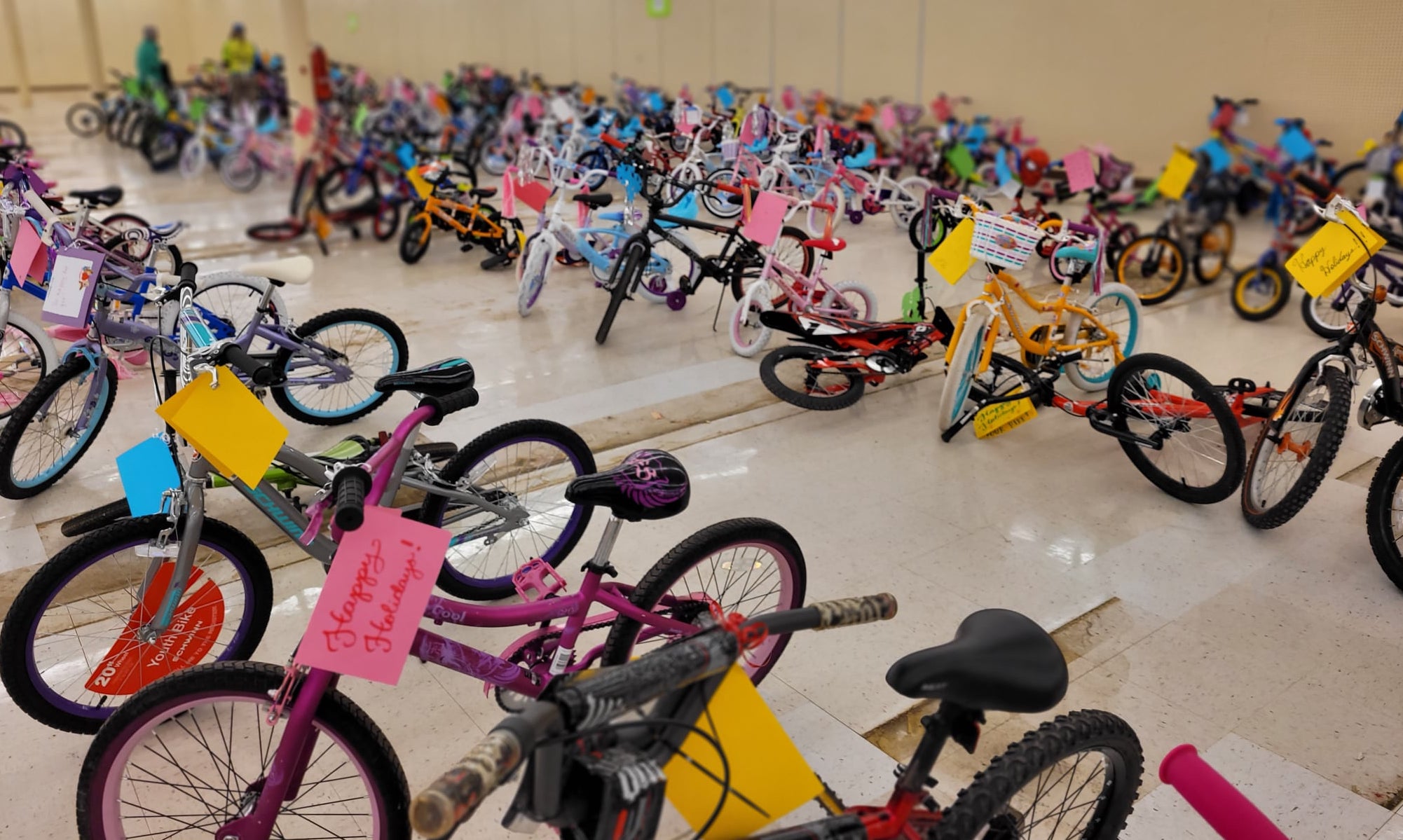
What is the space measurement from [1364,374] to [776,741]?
4.45 meters

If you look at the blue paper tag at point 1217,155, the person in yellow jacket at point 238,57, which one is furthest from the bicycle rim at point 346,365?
the person in yellow jacket at point 238,57

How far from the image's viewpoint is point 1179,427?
3.30 metres

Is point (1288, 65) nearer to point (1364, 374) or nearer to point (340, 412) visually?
point (1364, 374)

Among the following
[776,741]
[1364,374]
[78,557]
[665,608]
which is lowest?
[1364,374]

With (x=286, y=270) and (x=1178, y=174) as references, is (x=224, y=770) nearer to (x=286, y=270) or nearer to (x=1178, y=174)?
(x=286, y=270)

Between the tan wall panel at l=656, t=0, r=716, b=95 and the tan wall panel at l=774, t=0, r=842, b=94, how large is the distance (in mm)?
1094

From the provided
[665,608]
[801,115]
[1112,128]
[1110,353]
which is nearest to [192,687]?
[665,608]

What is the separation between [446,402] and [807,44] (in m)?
10.4

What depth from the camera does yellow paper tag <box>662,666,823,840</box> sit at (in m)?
1.10

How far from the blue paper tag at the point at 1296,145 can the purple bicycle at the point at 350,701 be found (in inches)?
269

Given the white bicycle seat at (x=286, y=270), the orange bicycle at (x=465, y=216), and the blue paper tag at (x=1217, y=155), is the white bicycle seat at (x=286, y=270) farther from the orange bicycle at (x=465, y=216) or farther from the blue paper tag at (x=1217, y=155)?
the blue paper tag at (x=1217, y=155)

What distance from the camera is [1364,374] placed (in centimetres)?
446

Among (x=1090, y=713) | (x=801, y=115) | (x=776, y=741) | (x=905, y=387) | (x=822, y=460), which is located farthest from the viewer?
(x=801, y=115)

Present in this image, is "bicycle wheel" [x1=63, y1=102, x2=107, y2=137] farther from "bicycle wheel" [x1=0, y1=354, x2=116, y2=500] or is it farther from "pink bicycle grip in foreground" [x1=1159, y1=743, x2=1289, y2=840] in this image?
"pink bicycle grip in foreground" [x1=1159, y1=743, x2=1289, y2=840]
